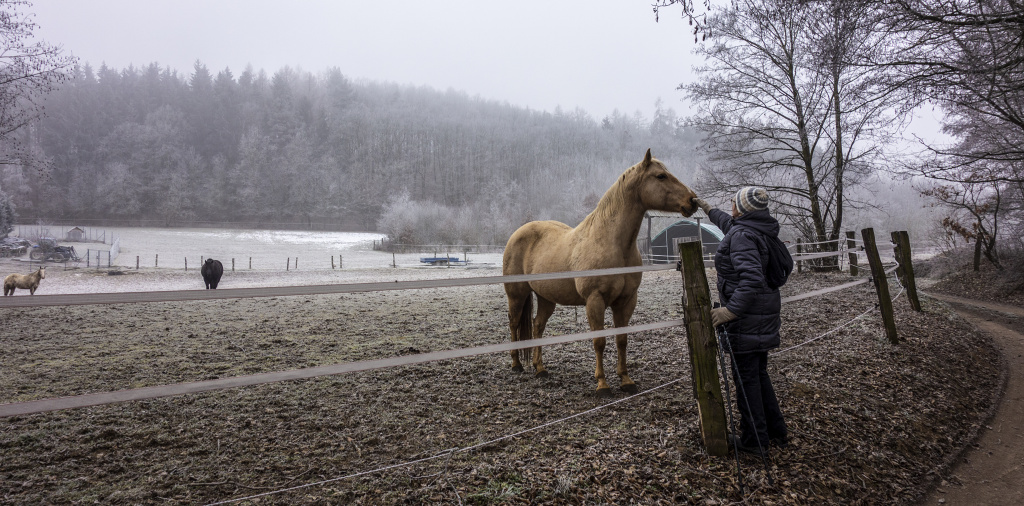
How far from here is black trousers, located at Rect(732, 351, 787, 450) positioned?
2.48 meters

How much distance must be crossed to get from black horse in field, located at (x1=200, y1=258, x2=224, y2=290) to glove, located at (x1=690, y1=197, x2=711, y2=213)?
14201 millimetres

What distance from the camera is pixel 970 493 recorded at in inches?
96.3

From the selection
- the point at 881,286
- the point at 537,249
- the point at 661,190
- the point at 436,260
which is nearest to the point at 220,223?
the point at 436,260

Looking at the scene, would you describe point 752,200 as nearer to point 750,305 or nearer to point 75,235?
point 750,305

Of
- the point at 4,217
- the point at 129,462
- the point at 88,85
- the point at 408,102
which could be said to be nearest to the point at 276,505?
the point at 129,462

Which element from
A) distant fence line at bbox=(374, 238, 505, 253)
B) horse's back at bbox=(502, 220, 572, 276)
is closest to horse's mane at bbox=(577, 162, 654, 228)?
horse's back at bbox=(502, 220, 572, 276)

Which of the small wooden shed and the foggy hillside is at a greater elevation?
the foggy hillside

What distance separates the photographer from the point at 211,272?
1297 cm

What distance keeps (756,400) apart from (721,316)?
0.58 meters

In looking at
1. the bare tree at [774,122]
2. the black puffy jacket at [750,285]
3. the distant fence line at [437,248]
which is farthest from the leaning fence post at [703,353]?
the distant fence line at [437,248]

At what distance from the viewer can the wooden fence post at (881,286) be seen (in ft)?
16.4

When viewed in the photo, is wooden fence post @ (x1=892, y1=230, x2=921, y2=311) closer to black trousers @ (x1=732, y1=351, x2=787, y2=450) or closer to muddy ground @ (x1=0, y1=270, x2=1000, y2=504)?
muddy ground @ (x1=0, y1=270, x2=1000, y2=504)

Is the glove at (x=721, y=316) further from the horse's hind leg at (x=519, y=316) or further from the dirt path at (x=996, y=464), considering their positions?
the horse's hind leg at (x=519, y=316)

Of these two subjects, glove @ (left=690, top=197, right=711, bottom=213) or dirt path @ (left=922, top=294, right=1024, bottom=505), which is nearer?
dirt path @ (left=922, top=294, right=1024, bottom=505)
